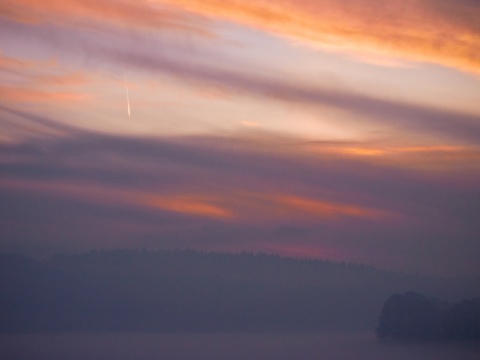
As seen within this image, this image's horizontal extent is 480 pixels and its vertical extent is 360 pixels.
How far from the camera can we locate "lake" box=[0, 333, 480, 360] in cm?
1405

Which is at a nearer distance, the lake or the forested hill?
the lake

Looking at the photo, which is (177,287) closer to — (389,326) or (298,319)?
(298,319)

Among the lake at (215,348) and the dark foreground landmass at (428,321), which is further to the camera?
the dark foreground landmass at (428,321)

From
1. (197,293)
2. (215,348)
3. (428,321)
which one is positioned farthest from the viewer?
(197,293)

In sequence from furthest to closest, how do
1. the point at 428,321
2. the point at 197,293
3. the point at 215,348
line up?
the point at 197,293 → the point at 215,348 → the point at 428,321

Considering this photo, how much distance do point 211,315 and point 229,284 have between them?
3.80 ft

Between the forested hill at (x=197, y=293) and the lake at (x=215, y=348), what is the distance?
1.74 m

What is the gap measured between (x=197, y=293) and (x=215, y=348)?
6.00 m

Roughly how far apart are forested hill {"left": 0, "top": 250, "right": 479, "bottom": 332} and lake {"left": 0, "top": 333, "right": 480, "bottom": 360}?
5.71 feet

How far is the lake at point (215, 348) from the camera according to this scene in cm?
1405

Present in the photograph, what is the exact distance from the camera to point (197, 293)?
21453 millimetres

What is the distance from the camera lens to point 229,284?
2119cm

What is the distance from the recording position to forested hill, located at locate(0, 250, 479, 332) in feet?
64.0

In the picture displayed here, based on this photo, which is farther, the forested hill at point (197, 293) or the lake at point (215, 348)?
the forested hill at point (197, 293)
